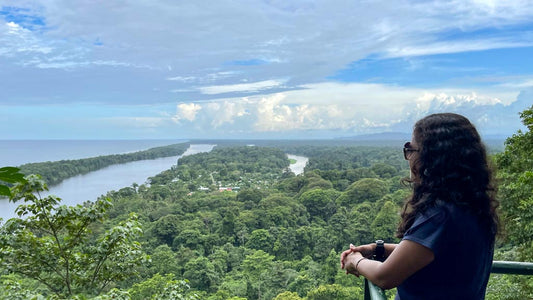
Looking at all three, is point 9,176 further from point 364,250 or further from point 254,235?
point 254,235

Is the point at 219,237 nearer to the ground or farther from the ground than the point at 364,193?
nearer to the ground

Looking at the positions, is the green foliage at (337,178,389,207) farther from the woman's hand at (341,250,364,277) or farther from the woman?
the woman

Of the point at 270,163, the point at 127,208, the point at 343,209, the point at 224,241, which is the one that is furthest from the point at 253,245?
the point at 270,163

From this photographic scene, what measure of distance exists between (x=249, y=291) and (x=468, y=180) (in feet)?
57.1

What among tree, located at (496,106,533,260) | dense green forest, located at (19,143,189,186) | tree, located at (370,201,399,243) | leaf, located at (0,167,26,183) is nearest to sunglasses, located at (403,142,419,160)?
leaf, located at (0,167,26,183)

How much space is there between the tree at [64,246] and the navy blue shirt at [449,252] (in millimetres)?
3321

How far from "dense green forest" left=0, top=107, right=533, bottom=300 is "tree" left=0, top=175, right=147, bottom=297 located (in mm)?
11

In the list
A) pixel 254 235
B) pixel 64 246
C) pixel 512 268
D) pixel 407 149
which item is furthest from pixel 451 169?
pixel 254 235

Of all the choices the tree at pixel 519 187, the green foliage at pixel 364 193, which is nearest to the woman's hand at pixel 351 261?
the tree at pixel 519 187

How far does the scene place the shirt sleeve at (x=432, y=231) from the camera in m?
0.93

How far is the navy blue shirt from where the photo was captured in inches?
36.8

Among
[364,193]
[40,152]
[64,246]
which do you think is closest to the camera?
[64,246]

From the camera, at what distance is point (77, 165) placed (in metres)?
52.6

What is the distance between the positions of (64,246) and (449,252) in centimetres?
387
